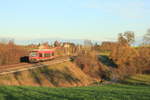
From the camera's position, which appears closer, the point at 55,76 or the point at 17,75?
the point at 17,75

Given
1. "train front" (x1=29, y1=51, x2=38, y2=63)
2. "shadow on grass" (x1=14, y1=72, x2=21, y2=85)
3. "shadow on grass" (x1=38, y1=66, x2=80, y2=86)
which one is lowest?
"shadow on grass" (x1=38, y1=66, x2=80, y2=86)

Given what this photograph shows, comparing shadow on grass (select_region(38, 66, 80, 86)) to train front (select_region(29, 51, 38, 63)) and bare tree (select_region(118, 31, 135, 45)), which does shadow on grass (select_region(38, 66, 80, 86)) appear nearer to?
train front (select_region(29, 51, 38, 63))

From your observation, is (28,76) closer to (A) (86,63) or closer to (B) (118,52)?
(A) (86,63)

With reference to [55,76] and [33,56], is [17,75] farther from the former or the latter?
[33,56]

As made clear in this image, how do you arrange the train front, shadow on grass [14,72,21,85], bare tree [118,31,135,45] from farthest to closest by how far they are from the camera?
bare tree [118,31,135,45] → the train front → shadow on grass [14,72,21,85]

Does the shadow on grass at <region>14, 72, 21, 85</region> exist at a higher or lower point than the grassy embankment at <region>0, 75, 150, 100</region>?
lower

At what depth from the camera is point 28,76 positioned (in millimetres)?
38281

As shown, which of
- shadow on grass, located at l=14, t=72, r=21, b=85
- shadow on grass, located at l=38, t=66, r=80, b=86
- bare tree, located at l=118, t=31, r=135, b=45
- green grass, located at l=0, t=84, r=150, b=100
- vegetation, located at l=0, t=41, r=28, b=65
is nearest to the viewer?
green grass, located at l=0, t=84, r=150, b=100

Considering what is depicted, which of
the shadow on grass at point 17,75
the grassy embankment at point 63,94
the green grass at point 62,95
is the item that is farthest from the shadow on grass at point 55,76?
the green grass at point 62,95

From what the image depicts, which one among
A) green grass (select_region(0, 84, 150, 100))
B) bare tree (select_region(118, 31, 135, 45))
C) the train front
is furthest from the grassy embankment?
bare tree (select_region(118, 31, 135, 45))

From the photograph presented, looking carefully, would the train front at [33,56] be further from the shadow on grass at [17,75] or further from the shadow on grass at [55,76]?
the shadow on grass at [17,75]

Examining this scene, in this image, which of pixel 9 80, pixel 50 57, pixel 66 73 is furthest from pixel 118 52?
pixel 9 80

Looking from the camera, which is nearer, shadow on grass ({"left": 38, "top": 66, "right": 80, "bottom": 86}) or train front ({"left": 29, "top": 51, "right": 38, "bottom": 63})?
shadow on grass ({"left": 38, "top": 66, "right": 80, "bottom": 86})

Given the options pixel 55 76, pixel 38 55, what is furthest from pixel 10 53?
pixel 55 76
